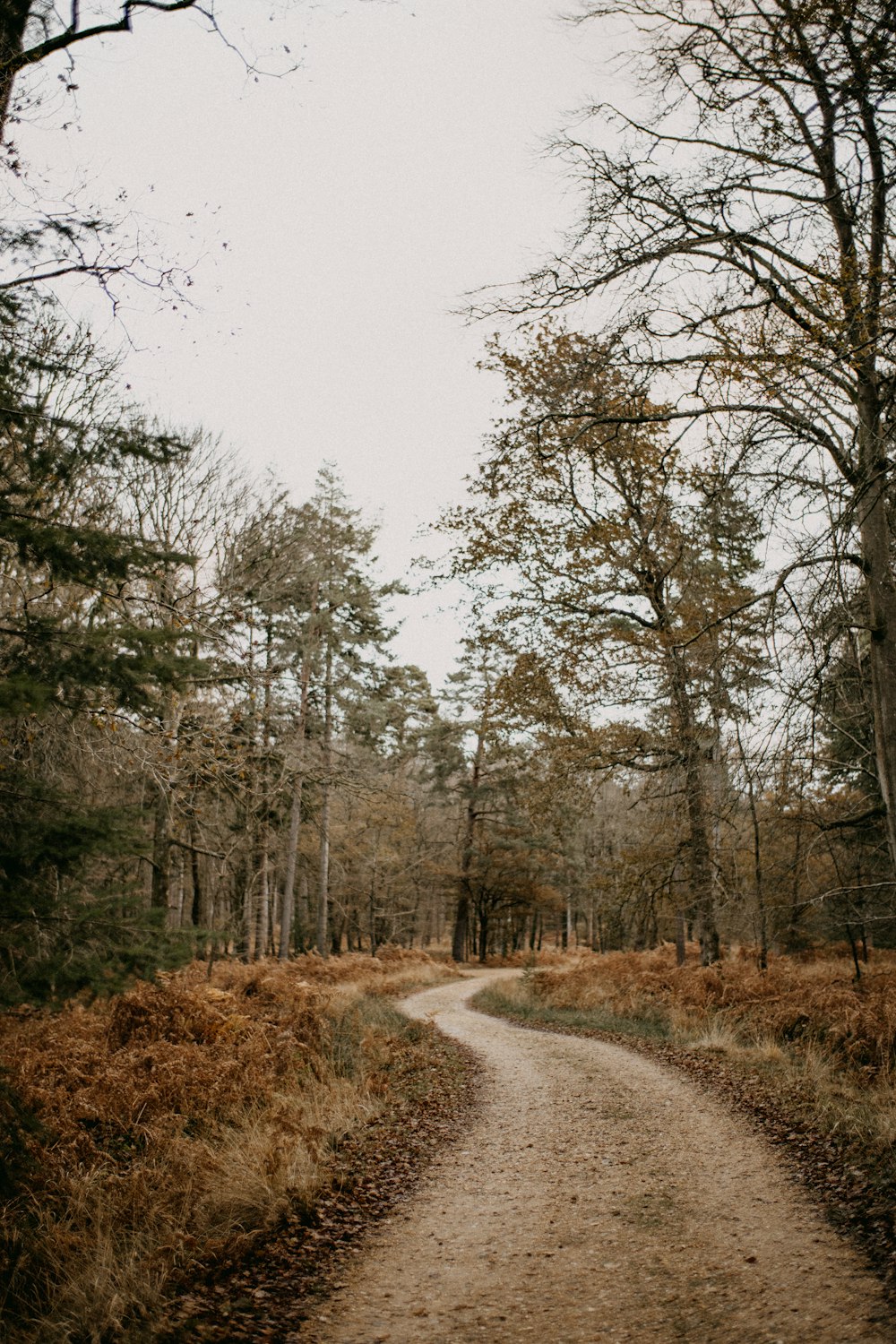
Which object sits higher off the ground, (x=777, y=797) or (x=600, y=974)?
(x=777, y=797)

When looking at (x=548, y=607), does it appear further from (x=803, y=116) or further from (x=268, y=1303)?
(x=268, y=1303)

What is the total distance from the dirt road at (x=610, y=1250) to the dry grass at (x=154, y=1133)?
94 cm

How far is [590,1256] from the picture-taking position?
4410 millimetres

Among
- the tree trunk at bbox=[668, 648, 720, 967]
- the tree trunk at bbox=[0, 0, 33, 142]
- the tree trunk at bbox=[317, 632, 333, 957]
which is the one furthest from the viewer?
the tree trunk at bbox=[317, 632, 333, 957]

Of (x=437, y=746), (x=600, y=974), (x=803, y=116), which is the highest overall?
(x=803, y=116)

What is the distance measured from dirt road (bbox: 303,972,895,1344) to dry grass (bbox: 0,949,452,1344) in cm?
94

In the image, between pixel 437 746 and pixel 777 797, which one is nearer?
pixel 777 797

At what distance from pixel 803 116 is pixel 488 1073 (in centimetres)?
1029

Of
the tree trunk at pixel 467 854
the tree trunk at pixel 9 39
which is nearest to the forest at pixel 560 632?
the tree trunk at pixel 9 39

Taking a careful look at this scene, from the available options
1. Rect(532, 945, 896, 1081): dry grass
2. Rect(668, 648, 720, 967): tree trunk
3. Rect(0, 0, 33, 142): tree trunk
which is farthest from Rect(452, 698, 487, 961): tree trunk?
Rect(0, 0, 33, 142): tree trunk

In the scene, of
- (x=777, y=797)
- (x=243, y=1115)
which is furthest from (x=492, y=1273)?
(x=777, y=797)

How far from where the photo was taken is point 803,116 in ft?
18.9

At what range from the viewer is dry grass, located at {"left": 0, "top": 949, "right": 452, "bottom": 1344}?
13.2 feet

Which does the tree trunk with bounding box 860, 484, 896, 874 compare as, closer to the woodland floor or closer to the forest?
the forest
